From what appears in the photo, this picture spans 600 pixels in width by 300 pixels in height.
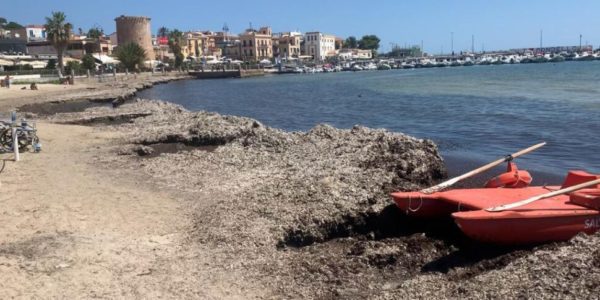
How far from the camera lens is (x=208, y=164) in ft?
42.1

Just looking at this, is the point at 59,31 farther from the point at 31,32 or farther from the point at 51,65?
the point at 31,32

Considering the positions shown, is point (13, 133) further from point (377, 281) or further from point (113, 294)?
point (377, 281)

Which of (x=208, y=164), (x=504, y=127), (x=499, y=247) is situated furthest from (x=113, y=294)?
(x=504, y=127)

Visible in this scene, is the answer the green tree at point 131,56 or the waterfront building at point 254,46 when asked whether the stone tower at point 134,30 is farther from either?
the waterfront building at point 254,46

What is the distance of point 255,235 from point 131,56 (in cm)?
8735

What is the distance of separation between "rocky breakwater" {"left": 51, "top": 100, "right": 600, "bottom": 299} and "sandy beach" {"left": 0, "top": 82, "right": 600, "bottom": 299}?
25mm

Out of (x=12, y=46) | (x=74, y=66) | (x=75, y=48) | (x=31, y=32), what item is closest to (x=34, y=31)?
(x=31, y=32)

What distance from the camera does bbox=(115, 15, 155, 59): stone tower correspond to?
112 metres

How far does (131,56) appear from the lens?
292 ft

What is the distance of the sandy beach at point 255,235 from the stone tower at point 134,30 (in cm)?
10435

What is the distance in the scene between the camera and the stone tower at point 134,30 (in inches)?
4409

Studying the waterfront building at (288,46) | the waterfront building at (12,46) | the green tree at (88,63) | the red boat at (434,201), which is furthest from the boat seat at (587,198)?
the waterfront building at (288,46)

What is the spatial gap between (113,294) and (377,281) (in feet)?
10.1

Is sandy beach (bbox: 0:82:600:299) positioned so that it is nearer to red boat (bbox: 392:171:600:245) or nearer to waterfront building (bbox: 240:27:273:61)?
red boat (bbox: 392:171:600:245)
